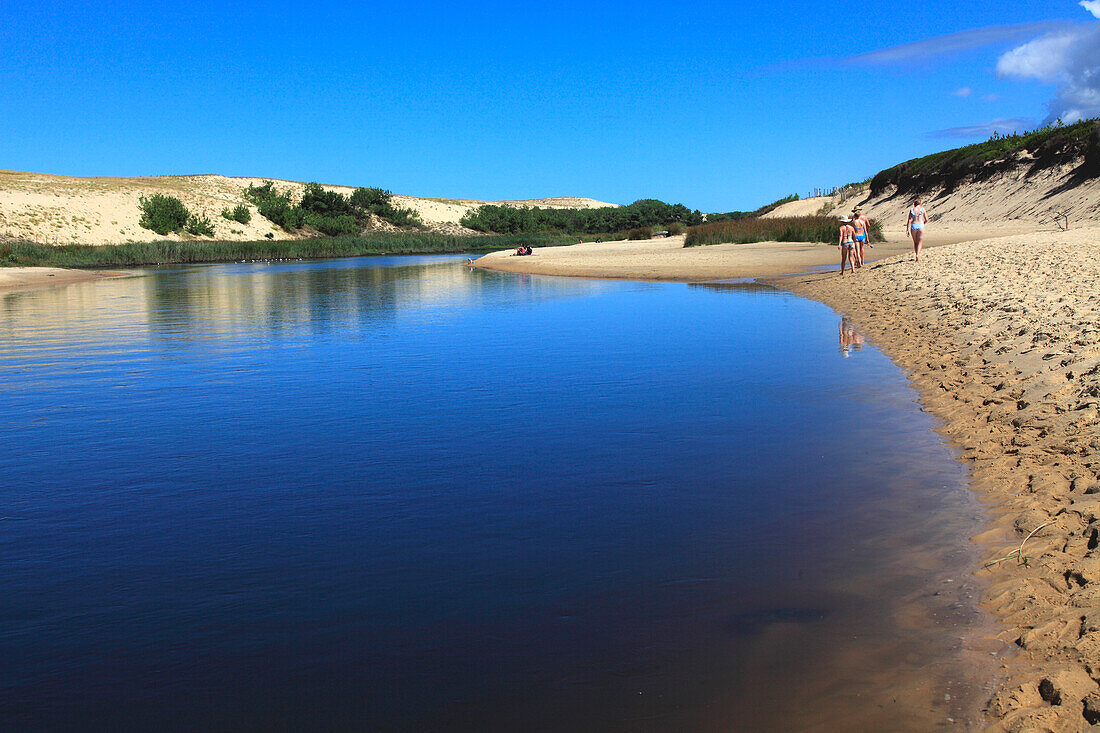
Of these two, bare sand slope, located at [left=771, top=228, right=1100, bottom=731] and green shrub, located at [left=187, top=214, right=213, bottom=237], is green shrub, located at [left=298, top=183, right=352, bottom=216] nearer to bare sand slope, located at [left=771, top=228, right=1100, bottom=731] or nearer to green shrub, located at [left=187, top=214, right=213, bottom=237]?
green shrub, located at [left=187, top=214, right=213, bottom=237]

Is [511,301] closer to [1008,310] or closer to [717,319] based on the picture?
[717,319]

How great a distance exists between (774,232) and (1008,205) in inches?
479

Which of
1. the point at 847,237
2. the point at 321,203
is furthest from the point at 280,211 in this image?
the point at 847,237

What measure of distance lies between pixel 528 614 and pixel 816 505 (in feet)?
9.37

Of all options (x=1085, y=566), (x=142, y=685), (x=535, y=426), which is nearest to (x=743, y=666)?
(x=1085, y=566)

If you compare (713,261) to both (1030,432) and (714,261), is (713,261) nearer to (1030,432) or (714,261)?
(714,261)

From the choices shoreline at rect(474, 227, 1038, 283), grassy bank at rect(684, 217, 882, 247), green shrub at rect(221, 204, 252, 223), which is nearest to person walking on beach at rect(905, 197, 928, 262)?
shoreline at rect(474, 227, 1038, 283)

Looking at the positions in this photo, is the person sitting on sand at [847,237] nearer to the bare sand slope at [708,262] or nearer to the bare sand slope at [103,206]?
the bare sand slope at [708,262]

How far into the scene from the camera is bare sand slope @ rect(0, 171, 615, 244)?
291 ft

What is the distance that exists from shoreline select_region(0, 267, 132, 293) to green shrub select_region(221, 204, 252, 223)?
63.9 m

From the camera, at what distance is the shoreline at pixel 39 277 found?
1667 inches

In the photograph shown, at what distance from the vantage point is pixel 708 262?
38812mm

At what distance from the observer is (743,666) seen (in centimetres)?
455

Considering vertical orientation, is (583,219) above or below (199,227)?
above
